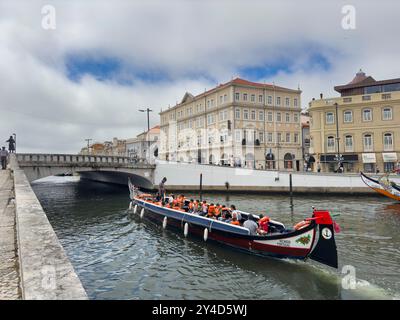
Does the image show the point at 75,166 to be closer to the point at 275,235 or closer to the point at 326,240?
the point at 275,235

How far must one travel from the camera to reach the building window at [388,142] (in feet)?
124

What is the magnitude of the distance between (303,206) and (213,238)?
13625 mm

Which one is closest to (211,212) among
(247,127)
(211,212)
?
(211,212)

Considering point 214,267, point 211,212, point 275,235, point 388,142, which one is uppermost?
point 388,142

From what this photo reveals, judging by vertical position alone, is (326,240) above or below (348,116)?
below

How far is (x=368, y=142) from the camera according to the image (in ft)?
127

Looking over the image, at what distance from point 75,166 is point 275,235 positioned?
3070cm

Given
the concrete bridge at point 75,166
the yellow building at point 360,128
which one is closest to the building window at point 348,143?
the yellow building at point 360,128

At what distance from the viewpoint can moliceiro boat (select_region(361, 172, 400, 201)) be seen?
26438mm

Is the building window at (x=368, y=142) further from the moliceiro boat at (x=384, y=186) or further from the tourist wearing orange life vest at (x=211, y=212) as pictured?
the tourist wearing orange life vest at (x=211, y=212)

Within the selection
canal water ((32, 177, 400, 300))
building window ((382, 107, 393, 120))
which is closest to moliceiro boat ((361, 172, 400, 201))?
canal water ((32, 177, 400, 300))

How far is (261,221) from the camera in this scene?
13.6m
